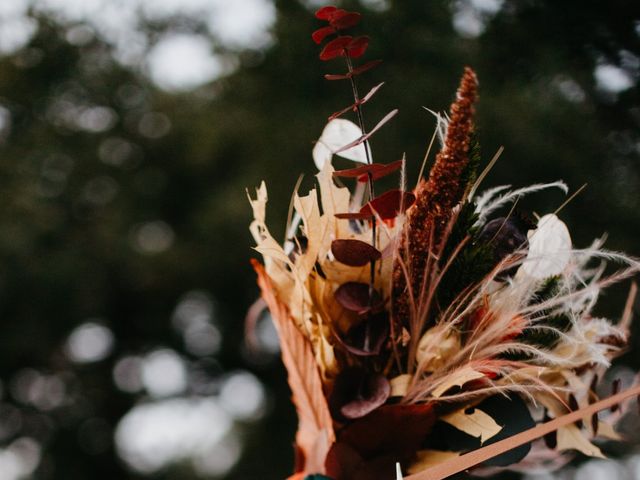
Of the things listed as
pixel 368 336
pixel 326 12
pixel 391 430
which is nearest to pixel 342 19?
pixel 326 12

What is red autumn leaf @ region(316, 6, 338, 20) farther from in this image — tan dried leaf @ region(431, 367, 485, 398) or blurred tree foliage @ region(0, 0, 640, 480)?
blurred tree foliage @ region(0, 0, 640, 480)

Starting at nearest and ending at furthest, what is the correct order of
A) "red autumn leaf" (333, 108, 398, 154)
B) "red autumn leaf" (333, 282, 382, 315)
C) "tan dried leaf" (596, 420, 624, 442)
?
1. "red autumn leaf" (333, 108, 398, 154)
2. "red autumn leaf" (333, 282, 382, 315)
3. "tan dried leaf" (596, 420, 624, 442)

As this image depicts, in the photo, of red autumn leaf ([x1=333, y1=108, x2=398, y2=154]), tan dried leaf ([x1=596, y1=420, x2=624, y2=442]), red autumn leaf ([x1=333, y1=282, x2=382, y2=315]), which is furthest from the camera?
tan dried leaf ([x1=596, y1=420, x2=624, y2=442])

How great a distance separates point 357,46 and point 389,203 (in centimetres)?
18

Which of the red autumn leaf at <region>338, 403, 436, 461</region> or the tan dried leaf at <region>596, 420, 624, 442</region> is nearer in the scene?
the red autumn leaf at <region>338, 403, 436, 461</region>

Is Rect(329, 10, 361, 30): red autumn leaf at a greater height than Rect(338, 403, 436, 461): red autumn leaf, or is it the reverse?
Rect(329, 10, 361, 30): red autumn leaf

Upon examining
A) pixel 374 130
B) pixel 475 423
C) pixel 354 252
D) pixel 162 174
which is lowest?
pixel 162 174

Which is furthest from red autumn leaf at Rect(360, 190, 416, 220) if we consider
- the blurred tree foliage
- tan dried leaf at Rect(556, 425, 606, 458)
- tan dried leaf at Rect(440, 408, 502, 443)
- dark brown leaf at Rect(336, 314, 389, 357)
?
the blurred tree foliage

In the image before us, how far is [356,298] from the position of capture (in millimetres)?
781

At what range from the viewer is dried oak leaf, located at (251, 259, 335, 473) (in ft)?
2.65

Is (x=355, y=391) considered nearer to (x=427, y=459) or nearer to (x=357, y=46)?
(x=427, y=459)

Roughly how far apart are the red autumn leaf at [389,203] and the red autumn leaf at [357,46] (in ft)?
0.52

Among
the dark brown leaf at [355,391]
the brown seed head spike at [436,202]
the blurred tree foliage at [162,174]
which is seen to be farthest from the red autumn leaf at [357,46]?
the blurred tree foliage at [162,174]

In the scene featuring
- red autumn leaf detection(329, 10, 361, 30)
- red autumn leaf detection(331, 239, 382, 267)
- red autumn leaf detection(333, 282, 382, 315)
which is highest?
red autumn leaf detection(329, 10, 361, 30)
